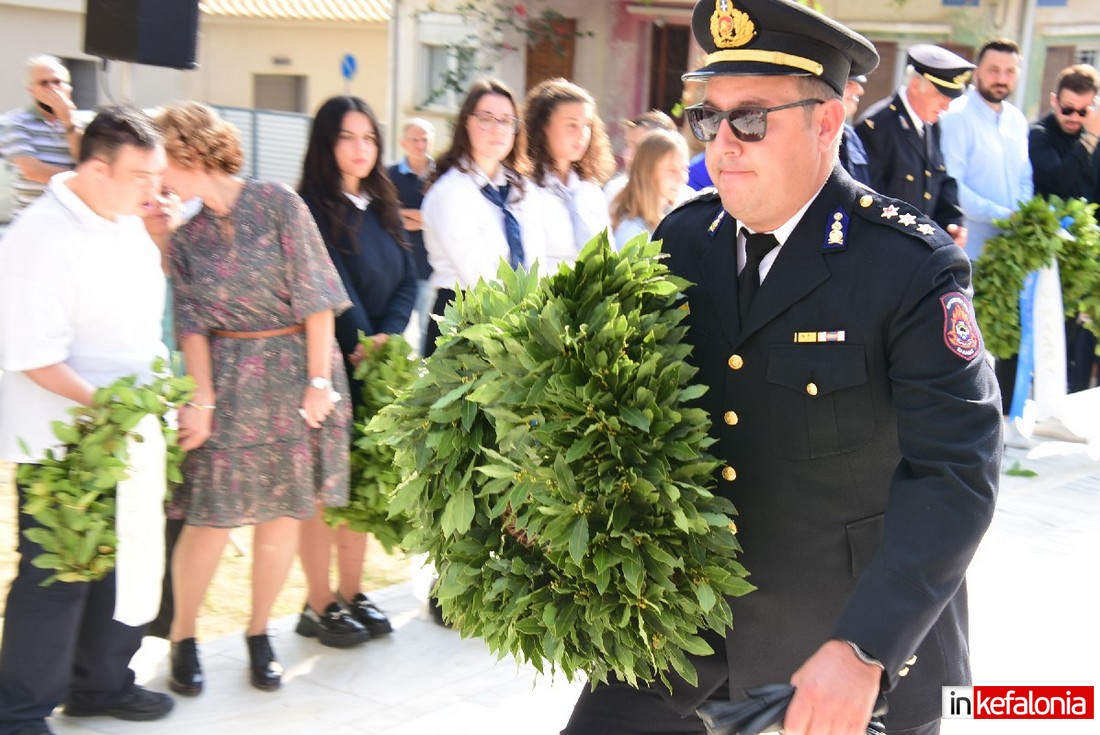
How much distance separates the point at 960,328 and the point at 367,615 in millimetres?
3375

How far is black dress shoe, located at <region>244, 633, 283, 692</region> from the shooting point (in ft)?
15.6

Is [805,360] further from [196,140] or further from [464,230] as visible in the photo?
[464,230]

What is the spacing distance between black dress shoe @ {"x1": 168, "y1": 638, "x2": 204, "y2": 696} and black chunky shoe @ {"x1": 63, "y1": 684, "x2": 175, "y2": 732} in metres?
0.18

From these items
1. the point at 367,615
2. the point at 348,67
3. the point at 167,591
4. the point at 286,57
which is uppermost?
the point at 286,57

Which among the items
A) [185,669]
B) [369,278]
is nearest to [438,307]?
[369,278]

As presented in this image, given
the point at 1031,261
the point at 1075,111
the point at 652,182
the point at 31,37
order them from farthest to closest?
the point at 31,37, the point at 1075,111, the point at 1031,261, the point at 652,182

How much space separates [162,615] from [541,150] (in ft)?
8.21

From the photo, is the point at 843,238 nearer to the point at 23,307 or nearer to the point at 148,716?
the point at 23,307

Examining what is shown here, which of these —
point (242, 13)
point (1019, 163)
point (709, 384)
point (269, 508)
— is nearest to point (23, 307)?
point (269, 508)

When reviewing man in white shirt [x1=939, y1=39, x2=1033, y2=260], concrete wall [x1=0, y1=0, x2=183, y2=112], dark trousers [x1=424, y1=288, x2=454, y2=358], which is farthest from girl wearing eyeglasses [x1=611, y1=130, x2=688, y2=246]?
concrete wall [x1=0, y1=0, x2=183, y2=112]

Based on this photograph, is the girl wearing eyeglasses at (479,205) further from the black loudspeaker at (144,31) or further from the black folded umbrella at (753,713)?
the black folded umbrella at (753,713)

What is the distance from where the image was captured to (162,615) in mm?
4891

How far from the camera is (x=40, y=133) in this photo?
7410 millimetres

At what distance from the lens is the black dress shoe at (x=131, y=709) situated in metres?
4.42
